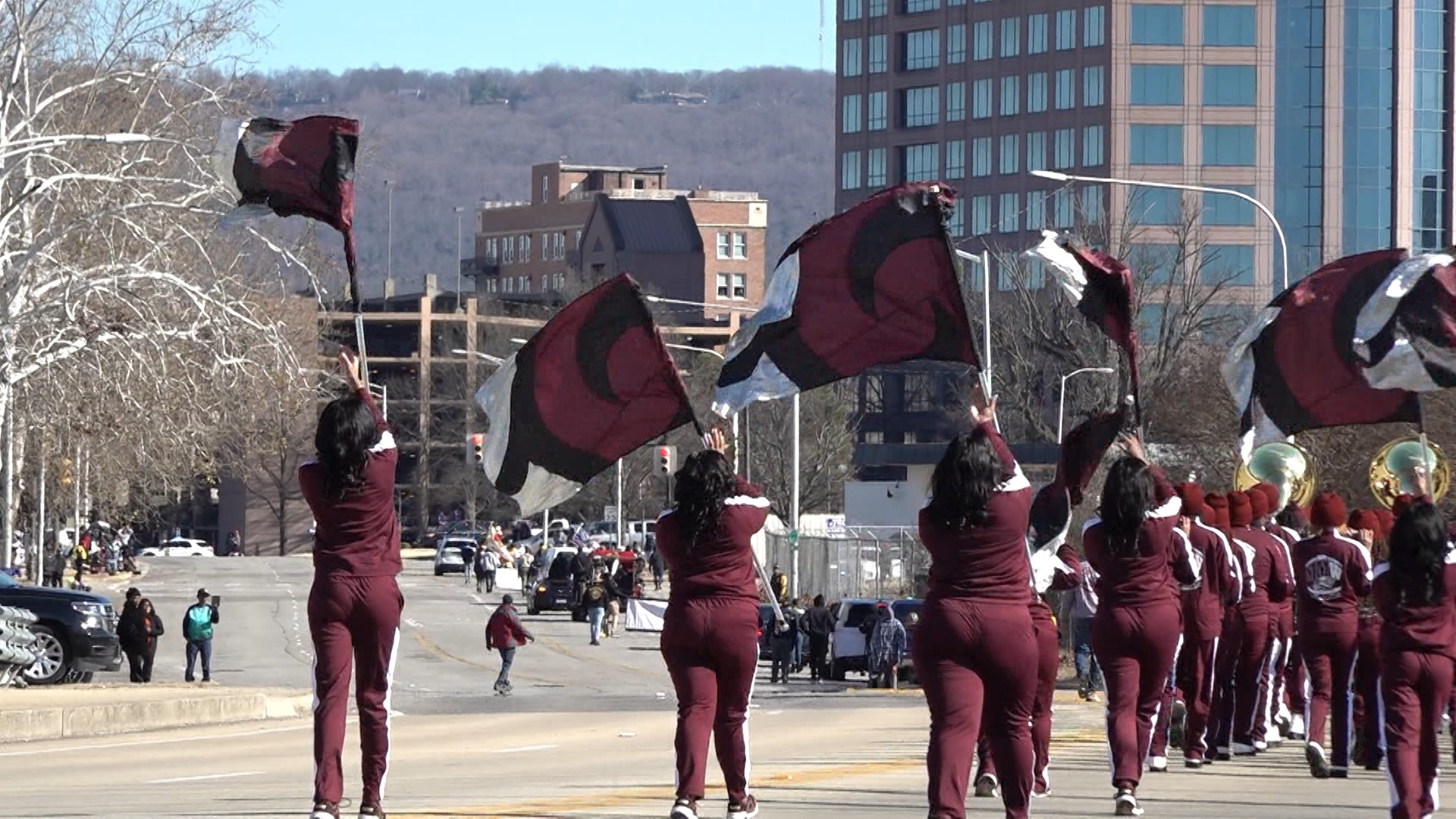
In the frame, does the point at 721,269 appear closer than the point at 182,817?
No

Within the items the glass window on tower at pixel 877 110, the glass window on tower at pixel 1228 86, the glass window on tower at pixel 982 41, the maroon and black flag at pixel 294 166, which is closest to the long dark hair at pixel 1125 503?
the maroon and black flag at pixel 294 166

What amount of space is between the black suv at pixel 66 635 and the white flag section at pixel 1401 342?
69.8 feet

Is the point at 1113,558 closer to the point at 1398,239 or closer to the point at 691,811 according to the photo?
the point at 691,811

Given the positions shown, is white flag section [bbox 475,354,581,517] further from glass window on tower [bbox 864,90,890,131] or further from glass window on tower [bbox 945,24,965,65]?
glass window on tower [bbox 864,90,890,131]

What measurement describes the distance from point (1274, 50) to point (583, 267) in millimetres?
76923

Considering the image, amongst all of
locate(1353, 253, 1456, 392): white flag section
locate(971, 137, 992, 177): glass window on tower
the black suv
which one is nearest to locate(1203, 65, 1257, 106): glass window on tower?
locate(971, 137, 992, 177): glass window on tower

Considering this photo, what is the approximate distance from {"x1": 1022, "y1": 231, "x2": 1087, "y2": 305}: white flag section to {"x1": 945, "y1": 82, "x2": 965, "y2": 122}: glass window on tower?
362 ft

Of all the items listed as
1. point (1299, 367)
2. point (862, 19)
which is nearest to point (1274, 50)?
point (862, 19)

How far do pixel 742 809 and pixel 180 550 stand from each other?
11244 centimetres

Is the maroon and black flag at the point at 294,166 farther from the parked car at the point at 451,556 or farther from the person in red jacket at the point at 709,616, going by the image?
the parked car at the point at 451,556

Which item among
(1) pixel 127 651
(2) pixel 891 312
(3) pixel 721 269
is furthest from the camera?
(3) pixel 721 269

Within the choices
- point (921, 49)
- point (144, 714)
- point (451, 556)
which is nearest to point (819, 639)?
point (144, 714)

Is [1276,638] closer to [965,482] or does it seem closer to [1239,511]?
[1239,511]

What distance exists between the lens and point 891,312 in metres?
13.5
